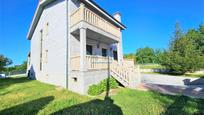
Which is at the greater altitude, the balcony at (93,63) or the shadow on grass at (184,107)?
the balcony at (93,63)

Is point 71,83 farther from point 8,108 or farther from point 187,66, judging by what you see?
point 187,66

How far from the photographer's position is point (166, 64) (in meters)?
21.7

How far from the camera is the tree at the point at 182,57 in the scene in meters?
19.2

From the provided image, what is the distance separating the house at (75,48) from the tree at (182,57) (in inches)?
483

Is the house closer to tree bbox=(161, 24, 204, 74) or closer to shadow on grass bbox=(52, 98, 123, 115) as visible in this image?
shadow on grass bbox=(52, 98, 123, 115)

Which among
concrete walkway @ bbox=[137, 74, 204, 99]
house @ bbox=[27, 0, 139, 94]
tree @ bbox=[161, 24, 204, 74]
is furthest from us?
tree @ bbox=[161, 24, 204, 74]

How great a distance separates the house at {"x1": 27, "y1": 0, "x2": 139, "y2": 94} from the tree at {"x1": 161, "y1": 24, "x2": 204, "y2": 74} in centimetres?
1227

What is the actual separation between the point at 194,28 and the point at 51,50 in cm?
4564

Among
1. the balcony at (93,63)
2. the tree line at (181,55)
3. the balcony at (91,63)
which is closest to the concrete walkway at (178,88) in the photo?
the balcony at (93,63)

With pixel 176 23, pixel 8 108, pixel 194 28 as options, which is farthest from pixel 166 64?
pixel 194 28

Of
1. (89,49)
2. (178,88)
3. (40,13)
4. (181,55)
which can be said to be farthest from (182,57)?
(40,13)

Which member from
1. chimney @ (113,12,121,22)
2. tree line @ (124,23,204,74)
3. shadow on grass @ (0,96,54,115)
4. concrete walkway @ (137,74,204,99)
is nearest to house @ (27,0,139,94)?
concrete walkway @ (137,74,204,99)

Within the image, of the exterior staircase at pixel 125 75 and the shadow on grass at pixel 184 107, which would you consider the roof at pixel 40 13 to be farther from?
the shadow on grass at pixel 184 107

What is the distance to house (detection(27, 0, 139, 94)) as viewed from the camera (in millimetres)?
7480
